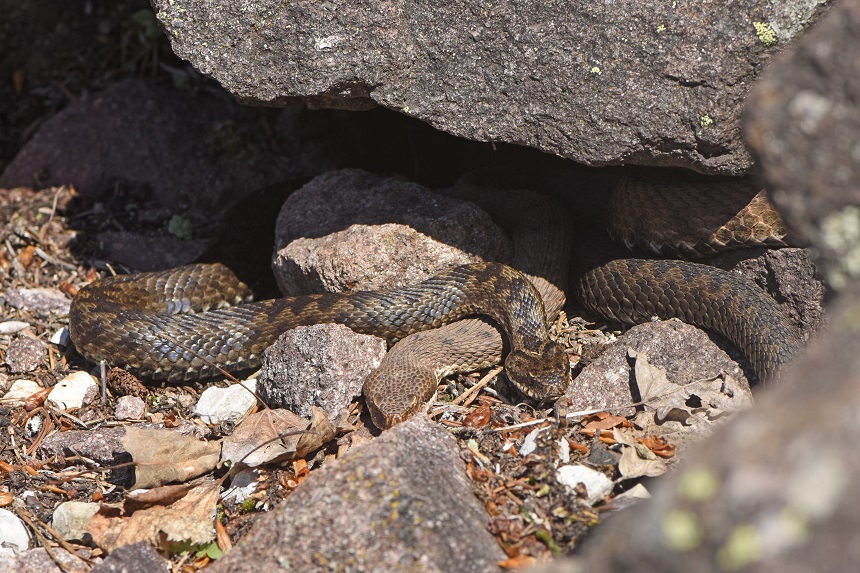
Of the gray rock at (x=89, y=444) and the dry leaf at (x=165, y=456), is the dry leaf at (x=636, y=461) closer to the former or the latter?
the dry leaf at (x=165, y=456)

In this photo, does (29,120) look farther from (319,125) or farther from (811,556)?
(811,556)

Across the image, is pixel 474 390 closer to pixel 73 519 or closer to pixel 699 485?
pixel 73 519

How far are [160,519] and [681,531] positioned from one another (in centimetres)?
354

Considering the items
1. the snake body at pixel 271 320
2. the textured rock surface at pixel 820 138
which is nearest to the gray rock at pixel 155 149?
the snake body at pixel 271 320

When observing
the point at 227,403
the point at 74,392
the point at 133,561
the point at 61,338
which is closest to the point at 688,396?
the point at 227,403

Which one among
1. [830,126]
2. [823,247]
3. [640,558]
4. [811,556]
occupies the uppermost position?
[830,126]

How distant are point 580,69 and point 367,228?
2.19 m

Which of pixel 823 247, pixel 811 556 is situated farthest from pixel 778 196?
pixel 811 556

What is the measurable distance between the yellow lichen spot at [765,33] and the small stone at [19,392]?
5795 millimetres

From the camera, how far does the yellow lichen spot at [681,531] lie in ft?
6.32

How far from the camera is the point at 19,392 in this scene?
6156 mm

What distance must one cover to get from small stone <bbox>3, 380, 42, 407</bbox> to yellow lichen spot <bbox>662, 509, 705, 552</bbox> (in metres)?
5.54

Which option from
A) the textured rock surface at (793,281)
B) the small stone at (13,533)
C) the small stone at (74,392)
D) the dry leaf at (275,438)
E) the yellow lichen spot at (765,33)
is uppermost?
the yellow lichen spot at (765,33)

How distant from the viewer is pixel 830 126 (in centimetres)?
242
